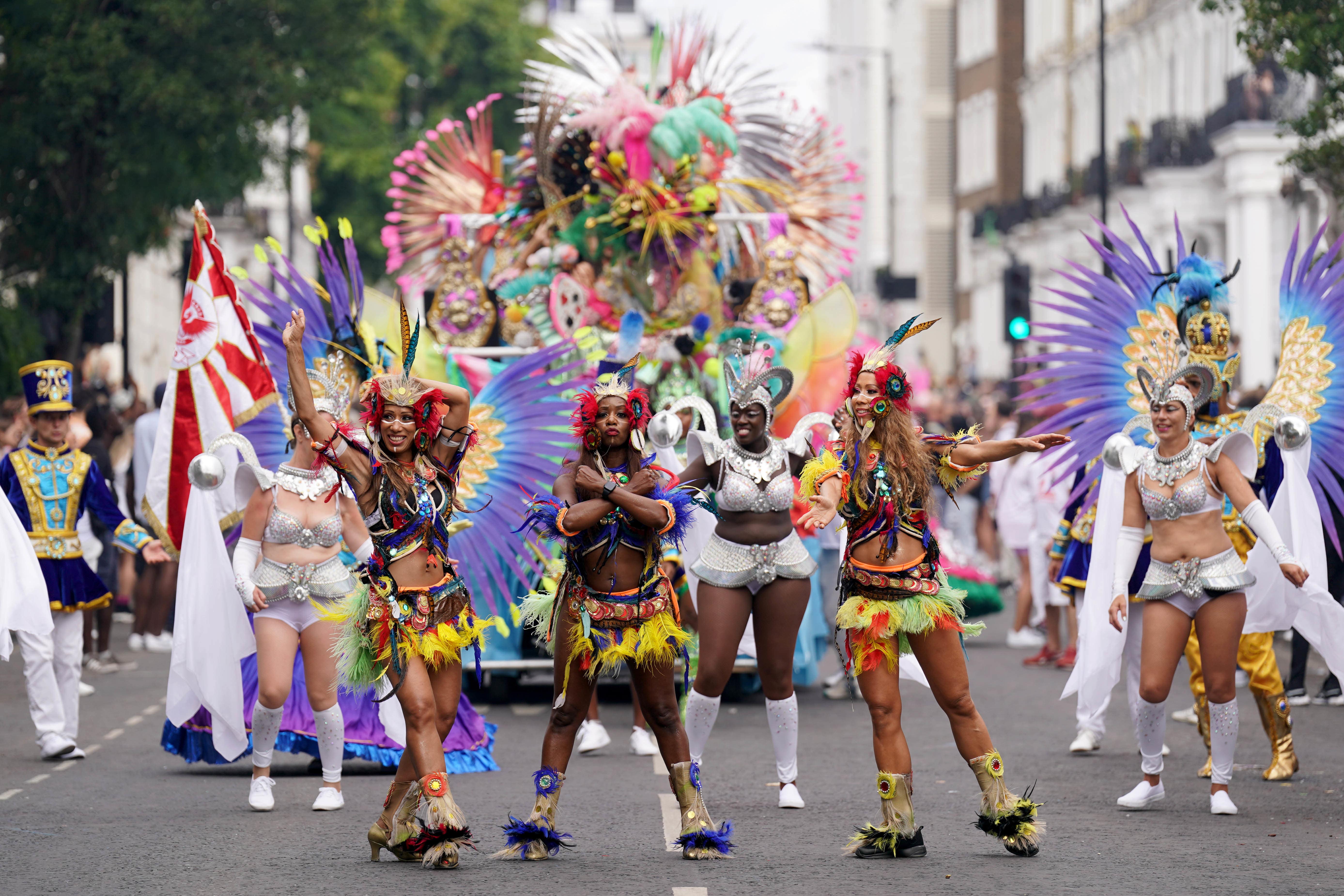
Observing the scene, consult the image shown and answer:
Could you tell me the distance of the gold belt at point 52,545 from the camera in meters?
11.8

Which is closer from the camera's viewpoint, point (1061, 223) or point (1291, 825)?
point (1291, 825)

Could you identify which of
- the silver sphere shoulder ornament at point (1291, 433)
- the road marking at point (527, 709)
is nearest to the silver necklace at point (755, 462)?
the silver sphere shoulder ornament at point (1291, 433)

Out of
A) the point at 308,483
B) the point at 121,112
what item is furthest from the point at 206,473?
the point at 121,112

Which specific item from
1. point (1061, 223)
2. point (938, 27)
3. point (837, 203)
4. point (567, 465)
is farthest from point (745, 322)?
point (938, 27)

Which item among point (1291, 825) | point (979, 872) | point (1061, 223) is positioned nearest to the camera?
point (979, 872)

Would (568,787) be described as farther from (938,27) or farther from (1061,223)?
(938,27)

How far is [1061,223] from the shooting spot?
42406 mm

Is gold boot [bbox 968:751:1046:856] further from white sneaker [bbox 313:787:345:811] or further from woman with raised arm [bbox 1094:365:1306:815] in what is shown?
white sneaker [bbox 313:787:345:811]

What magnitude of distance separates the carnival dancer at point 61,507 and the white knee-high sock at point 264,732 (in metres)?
2.39

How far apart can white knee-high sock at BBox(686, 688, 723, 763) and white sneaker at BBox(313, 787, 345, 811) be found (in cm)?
165

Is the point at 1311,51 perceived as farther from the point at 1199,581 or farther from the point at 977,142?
the point at 977,142

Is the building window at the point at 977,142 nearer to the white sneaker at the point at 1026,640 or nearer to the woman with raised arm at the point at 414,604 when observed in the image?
the white sneaker at the point at 1026,640

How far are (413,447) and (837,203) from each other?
29.0 feet

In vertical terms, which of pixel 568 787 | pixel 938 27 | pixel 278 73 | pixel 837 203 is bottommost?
pixel 568 787
